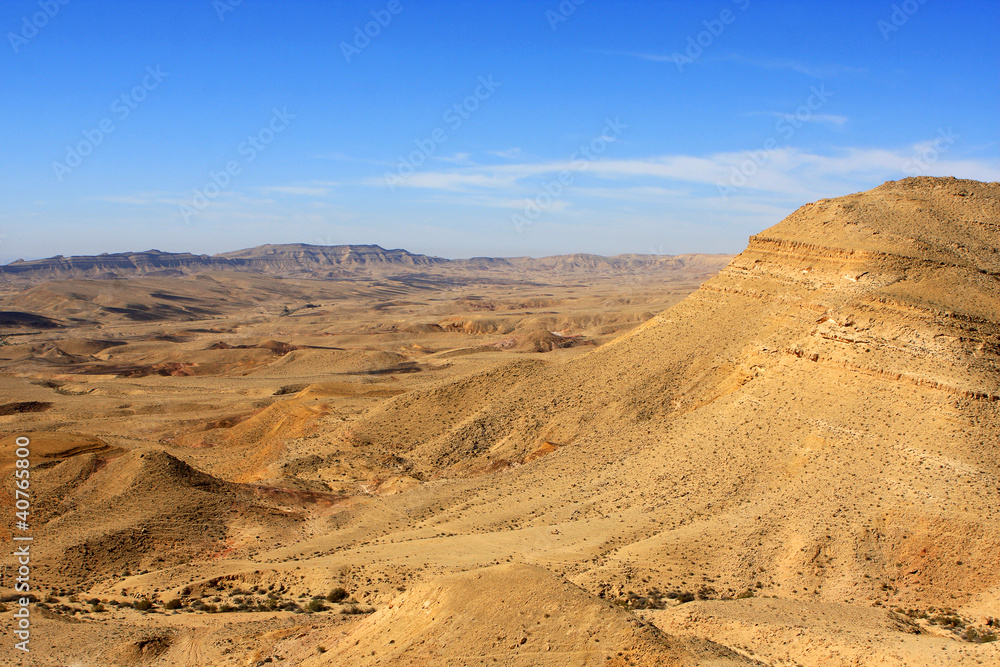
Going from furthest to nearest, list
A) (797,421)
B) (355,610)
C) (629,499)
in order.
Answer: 1. (629,499)
2. (797,421)
3. (355,610)

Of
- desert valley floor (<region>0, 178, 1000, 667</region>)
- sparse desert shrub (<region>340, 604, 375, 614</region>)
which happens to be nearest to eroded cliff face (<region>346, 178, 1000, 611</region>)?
desert valley floor (<region>0, 178, 1000, 667</region>)

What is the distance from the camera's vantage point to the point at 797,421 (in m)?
23.8

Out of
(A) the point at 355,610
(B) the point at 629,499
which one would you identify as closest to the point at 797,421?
(B) the point at 629,499

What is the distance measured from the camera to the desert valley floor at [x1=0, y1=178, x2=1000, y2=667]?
50.1ft

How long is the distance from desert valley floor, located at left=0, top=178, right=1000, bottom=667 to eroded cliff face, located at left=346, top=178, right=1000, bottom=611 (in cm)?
9

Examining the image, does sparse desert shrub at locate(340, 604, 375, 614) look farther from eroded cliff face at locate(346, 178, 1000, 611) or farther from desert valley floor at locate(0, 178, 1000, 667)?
eroded cliff face at locate(346, 178, 1000, 611)

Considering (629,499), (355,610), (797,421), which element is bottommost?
(355,610)

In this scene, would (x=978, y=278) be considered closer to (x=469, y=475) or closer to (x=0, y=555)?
(x=469, y=475)

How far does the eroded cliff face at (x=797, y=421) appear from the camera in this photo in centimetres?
1892

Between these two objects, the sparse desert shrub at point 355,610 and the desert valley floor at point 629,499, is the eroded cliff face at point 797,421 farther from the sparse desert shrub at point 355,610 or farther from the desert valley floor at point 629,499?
the sparse desert shrub at point 355,610

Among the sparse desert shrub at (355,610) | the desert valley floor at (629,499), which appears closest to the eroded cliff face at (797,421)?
the desert valley floor at (629,499)

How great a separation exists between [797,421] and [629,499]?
6556 mm

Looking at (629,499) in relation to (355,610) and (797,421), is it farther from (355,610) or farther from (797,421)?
(355,610)

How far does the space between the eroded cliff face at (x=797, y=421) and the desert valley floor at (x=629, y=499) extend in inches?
3.6
